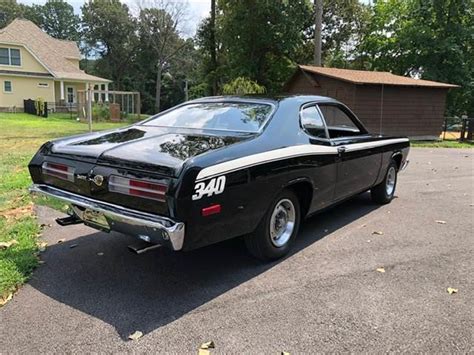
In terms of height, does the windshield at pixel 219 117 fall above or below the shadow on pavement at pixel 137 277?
above

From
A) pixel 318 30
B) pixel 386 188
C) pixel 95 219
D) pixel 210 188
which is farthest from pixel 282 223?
pixel 318 30

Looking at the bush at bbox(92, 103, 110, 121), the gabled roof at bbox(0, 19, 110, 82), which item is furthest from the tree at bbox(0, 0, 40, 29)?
the bush at bbox(92, 103, 110, 121)

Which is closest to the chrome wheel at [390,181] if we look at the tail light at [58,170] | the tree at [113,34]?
the tail light at [58,170]

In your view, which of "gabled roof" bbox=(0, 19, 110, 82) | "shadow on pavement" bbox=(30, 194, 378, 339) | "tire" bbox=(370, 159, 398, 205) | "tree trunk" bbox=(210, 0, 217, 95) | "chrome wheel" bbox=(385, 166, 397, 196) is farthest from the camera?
"gabled roof" bbox=(0, 19, 110, 82)

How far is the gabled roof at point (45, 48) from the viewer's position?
3609 cm

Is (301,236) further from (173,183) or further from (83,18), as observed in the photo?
(83,18)

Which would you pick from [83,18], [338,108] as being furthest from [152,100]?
[338,108]

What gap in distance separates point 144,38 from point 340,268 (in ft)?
179

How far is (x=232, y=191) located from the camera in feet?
11.4

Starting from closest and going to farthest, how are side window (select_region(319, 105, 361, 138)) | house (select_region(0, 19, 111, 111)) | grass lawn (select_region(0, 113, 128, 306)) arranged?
1. grass lawn (select_region(0, 113, 128, 306))
2. side window (select_region(319, 105, 361, 138))
3. house (select_region(0, 19, 111, 111))

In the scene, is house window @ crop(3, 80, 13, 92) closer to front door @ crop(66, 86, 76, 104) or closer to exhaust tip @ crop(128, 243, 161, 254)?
front door @ crop(66, 86, 76, 104)

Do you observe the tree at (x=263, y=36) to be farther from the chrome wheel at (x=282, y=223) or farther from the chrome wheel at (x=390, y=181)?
the chrome wheel at (x=282, y=223)

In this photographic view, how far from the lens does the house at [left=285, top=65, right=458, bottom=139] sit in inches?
751

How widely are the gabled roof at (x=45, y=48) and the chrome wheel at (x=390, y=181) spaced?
3553cm
